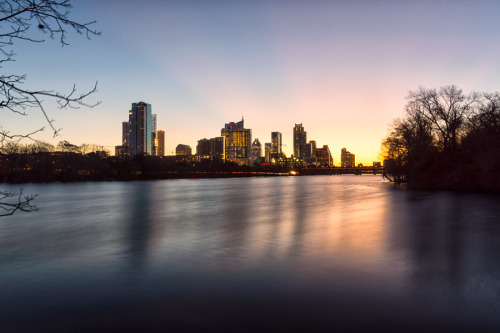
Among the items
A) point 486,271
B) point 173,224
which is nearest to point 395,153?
point 173,224

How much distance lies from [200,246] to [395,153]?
60.0 meters

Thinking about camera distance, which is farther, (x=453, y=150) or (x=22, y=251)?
(x=453, y=150)

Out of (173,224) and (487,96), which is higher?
(487,96)

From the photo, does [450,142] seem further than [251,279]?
Yes

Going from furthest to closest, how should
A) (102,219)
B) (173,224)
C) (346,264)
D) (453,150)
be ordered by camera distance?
(453,150), (102,219), (173,224), (346,264)

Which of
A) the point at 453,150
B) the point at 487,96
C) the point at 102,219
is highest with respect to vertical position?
the point at 487,96

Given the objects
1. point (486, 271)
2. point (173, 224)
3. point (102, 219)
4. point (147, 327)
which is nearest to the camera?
point (147, 327)

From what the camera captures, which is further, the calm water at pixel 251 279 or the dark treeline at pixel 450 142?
the dark treeline at pixel 450 142

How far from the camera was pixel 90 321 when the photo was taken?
717 centimetres

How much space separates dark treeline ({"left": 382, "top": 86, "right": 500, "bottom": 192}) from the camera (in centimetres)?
4681

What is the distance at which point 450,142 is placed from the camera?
174ft

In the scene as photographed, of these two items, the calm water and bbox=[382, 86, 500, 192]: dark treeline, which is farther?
bbox=[382, 86, 500, 192]: dark treeline

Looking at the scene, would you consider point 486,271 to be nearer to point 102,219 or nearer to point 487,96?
point 102,219

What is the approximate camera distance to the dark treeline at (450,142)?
46812 mm
